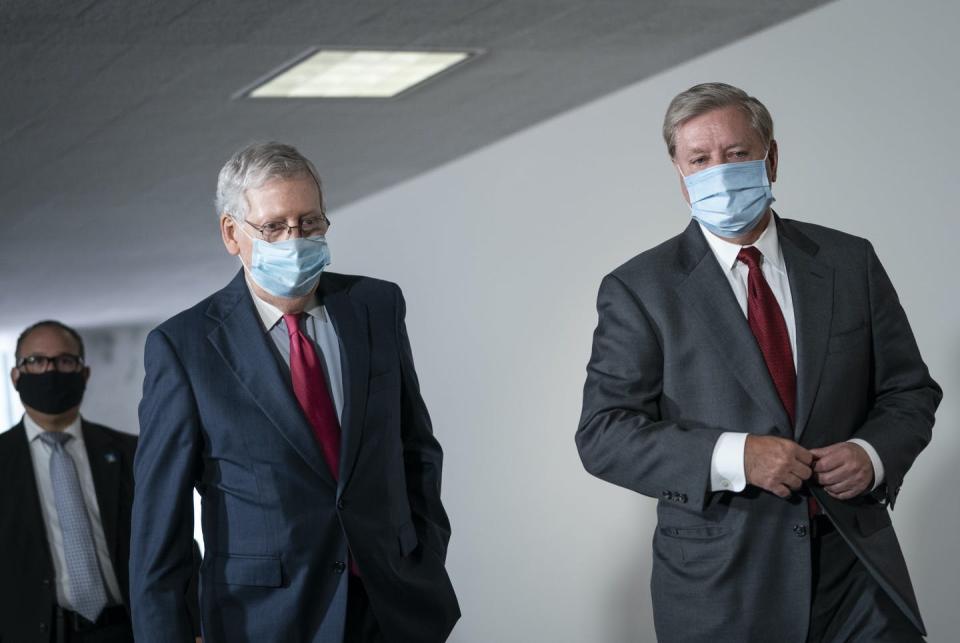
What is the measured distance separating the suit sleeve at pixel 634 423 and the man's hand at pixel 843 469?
19 centimetres

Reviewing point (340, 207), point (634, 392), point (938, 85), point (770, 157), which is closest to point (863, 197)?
point (938, 85)

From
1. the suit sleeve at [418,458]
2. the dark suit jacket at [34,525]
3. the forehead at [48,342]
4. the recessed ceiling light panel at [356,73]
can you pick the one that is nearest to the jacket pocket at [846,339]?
the suit sleeve at [418,458]

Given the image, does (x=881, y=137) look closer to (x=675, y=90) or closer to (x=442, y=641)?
(x=675, y=90)

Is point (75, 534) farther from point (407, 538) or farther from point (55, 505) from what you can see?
point (407, 538)

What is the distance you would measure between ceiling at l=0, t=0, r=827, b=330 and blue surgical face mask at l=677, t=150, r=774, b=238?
2128mm

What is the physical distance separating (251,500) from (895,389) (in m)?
1.28

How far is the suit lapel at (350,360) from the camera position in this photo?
2451 millimetres

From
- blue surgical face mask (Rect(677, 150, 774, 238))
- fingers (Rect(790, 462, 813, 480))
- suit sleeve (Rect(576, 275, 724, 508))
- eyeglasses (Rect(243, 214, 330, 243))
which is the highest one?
eyeglasses (Rect(243, 214, 330, 243))

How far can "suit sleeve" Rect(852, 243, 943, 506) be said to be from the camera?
2354mm

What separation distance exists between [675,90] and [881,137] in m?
1.22

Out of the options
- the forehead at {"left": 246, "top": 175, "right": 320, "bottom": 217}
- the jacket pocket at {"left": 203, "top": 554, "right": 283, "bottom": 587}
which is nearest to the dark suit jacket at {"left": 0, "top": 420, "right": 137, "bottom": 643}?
the jacket pocket at {"left": 203, "top": 554, "right": 283, "bottom": 587}

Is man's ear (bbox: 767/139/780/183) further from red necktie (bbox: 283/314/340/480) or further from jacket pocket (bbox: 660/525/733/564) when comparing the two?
red necktie (bbox: 283/314/340/480)

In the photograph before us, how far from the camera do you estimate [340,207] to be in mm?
8773

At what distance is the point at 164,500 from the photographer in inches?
96.3
